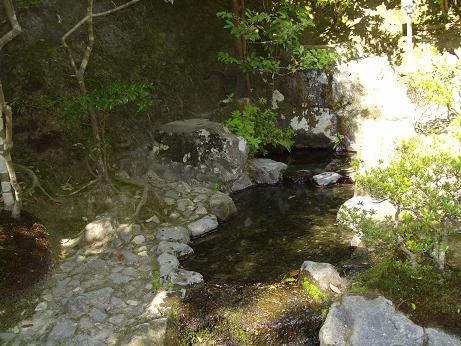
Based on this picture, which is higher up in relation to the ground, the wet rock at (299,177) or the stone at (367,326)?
the wet rock at (299,177)

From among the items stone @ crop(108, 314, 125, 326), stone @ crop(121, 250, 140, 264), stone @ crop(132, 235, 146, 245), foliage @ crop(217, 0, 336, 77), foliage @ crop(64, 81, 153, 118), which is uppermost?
foliage @ crop(217, 0, 336, 77)

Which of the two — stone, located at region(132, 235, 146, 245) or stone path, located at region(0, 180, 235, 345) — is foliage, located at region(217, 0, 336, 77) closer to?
stone path, located at region(0, 180, 235, 345)

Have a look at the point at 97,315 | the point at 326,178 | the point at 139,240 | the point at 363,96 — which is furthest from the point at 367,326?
the point at 363,96

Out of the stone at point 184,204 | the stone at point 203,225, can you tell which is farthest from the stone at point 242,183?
the stone at point 203,225

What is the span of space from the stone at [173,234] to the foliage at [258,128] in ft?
14.6

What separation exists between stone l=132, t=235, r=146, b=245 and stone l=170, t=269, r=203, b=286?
141 cm

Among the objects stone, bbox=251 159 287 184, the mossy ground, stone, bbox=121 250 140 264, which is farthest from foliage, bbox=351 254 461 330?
stone, bbox=251 159 287 184

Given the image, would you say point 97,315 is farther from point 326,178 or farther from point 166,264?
point 326,178

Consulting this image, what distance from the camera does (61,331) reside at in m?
6.17

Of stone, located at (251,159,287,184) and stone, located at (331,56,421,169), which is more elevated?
stone, located at (331,56,421,169)

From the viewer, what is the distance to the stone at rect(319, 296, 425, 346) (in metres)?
5.31

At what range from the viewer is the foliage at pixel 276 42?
12.3 m

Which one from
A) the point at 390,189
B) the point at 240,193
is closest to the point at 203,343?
the point at 390,189

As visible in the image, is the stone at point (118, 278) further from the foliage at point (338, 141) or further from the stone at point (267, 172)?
the foliage at point (338, 141)
